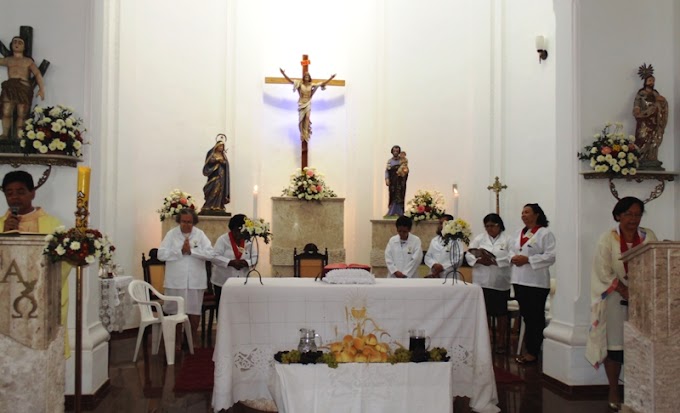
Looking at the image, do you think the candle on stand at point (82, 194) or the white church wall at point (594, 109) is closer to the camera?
the candle on stand at point (82, 194)

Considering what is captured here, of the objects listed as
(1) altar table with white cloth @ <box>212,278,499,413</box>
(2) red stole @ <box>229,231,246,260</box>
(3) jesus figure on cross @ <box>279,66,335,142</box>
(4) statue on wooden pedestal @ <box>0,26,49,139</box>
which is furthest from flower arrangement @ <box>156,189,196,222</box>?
(1) altar table with white cloth @ <box>212,278,499,413</box>

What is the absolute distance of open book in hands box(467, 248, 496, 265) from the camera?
809 centimetres

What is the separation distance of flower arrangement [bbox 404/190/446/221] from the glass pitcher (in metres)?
6.17

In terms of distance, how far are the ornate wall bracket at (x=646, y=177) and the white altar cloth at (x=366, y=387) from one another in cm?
260

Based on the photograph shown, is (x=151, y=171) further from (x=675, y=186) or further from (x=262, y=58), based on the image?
(x=675, y=186)

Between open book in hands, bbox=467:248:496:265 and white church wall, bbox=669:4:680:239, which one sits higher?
white church wall, bbox=669:4:680:239

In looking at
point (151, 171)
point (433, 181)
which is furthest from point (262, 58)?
point (433, 181)

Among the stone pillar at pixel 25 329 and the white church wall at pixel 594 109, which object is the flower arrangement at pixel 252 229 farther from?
the stone pillar at pixel 25 329

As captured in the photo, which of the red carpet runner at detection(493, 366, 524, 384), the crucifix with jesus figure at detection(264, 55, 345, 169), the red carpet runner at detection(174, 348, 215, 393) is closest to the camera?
the red carpet runner at detection(174, 348, 215, 393)

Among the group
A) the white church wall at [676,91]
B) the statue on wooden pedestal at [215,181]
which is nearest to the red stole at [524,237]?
the white church wall at [676,91]

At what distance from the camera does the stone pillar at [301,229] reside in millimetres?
10977

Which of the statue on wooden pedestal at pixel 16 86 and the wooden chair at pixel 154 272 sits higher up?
the statue on wooden pedestal at pixel 16 86

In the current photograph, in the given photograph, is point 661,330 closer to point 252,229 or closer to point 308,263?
point 252,229

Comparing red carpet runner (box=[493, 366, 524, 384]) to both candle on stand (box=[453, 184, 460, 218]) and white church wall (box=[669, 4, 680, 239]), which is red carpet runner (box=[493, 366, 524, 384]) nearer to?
white church wall (box=[669, 4, 680, 239])
